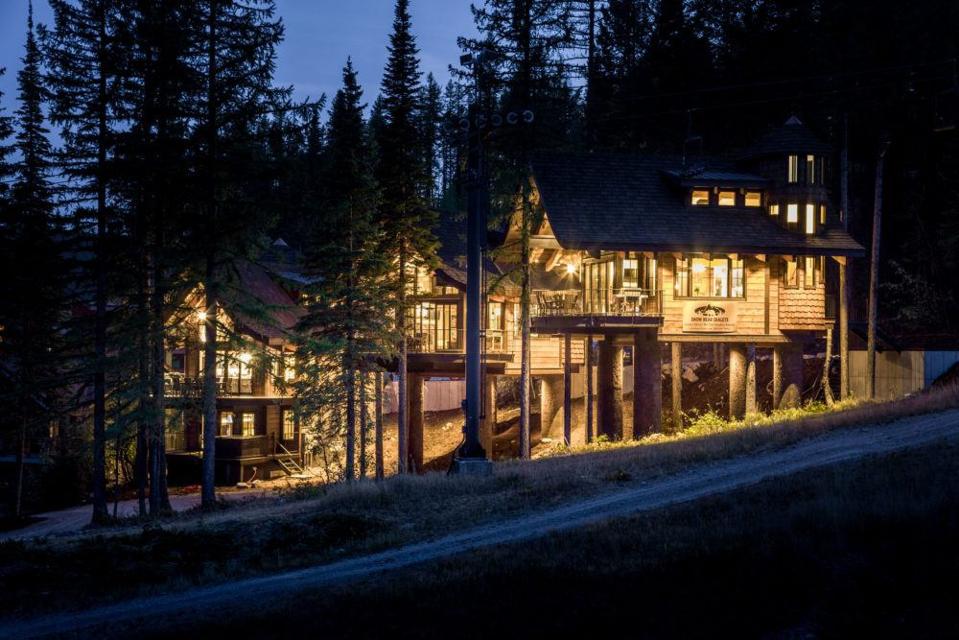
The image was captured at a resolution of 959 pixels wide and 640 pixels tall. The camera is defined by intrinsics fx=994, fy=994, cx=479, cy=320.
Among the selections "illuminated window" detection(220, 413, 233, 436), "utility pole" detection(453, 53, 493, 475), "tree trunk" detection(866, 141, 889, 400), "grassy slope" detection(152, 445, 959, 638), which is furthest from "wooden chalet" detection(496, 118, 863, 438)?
"grassy slope" detection(152, 445, 959, 638)

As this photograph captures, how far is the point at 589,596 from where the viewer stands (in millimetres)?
12203

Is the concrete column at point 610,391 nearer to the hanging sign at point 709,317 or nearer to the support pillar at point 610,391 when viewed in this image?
the support pillar at point 610,391

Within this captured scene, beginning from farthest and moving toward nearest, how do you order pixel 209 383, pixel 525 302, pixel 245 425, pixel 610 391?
1. pixel 245 425
2. pixel 610 391
3. pixel 525 302
4. pixel 209 383

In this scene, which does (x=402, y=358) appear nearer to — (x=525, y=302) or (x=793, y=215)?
(x=525, y=302)

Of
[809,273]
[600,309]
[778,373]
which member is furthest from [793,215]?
[600,309]

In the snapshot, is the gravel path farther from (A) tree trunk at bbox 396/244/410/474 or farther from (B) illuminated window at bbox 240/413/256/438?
(B) illuminated window at bbox 240/413/256/438

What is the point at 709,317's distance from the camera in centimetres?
3900

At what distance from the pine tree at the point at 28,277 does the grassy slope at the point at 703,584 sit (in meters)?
29.7

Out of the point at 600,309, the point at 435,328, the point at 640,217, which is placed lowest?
the point at 435,328

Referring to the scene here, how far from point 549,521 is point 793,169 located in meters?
26.5

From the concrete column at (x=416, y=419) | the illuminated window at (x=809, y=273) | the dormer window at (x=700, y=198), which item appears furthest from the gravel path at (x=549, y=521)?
the concrete column at (x=416, y=419)

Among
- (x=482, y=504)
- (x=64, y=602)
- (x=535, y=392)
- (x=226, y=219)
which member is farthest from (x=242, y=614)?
(x=535, y=392)

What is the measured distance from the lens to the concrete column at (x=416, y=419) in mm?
45312

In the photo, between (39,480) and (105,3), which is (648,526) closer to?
(105,3)
